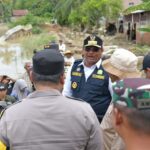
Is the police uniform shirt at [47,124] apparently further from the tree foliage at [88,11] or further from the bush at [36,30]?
the bush at [36,30]

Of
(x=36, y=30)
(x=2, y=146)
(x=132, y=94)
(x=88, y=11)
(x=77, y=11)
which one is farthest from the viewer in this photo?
(x=77, y=11)

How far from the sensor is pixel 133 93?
5.84 feet

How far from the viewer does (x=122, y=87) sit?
1.84m

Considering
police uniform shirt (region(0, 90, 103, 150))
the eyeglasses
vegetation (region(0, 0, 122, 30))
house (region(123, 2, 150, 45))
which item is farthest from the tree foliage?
police uniform shirt (region(0, 90, 103, 150))

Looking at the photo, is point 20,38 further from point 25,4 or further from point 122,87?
point 25,4

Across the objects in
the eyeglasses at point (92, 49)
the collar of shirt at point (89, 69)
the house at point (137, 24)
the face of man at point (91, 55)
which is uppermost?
the eyeglasses at point (92, 49)

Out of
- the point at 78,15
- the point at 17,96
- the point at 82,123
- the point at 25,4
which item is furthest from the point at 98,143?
the point at 25,4

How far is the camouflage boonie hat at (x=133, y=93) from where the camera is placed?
1766 mm

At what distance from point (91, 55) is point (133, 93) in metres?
2.66

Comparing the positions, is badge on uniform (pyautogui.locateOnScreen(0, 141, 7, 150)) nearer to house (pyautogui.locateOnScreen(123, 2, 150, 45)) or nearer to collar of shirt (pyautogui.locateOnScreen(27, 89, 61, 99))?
collar of shirt (pyautogui.locateOnScreen(27, 89, 61, 99))

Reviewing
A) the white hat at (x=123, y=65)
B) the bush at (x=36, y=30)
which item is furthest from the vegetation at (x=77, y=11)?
the white hat at (x=123, y=65)

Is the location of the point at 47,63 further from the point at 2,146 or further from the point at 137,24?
the point at 137,24

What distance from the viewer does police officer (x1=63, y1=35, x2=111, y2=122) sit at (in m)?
4.15

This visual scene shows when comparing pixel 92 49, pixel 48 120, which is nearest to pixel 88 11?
pixel 92 49
